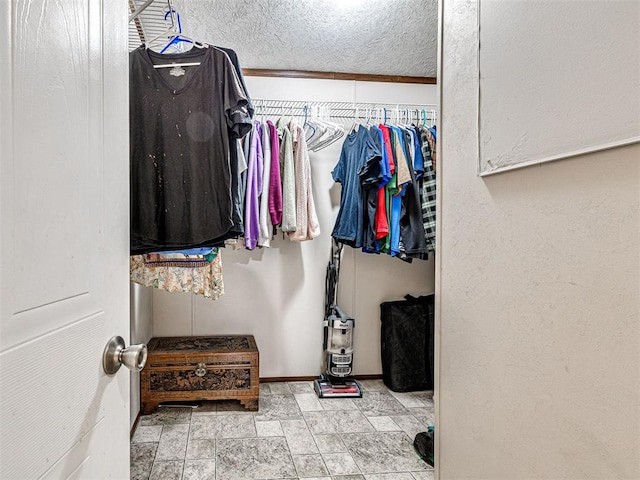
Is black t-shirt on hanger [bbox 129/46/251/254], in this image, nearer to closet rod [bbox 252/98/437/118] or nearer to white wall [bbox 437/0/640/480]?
white wall [bbox 437/0/640/480]

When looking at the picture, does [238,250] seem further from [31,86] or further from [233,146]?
[31,86]

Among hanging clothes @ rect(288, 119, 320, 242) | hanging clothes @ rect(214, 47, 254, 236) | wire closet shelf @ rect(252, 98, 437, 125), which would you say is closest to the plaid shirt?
wire closet shelf @ rect(252, 98, 437, 125)

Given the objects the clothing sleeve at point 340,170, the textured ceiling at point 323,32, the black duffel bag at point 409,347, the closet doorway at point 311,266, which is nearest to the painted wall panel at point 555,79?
the textured ceiling at point 323,32

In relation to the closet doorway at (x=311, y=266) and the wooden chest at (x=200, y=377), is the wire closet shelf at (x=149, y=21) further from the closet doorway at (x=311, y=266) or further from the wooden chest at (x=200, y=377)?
the wooden chest at (x=200, y=377)

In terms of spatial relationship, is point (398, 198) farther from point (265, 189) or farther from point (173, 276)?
point (173, 276)

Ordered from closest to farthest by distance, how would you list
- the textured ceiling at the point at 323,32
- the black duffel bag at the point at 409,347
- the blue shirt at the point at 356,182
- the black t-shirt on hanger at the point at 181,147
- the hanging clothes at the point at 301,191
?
the black t-shirt on hanger at the point at 181,147 → the textured ceiling at the point at 323,32 → the blue shirt at the point at 356,182 → the hanging clothes at the point at 301,191 → the black duffel bag at the point at 409,347

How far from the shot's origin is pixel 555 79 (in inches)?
35.2

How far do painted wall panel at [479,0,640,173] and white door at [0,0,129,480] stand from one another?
81 cm

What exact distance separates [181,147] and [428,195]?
Answer: 174cm

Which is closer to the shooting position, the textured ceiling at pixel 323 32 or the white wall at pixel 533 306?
the white wall at pixel 533 306

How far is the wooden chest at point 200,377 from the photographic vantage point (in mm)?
2904

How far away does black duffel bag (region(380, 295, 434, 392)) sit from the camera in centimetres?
338

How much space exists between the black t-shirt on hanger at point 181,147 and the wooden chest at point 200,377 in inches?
49.7

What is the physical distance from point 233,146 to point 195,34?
1.39 m
